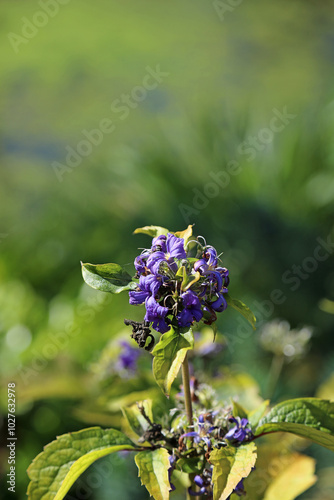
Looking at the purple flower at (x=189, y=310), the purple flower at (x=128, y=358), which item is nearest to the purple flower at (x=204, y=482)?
the purple flower at (x=189, y=310)

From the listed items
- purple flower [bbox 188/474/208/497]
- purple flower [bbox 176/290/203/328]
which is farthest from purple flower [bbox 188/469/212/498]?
purple flower [bbox 176/290/203/328]

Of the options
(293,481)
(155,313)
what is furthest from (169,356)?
(293,481)

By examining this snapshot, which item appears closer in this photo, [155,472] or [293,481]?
[155,472]

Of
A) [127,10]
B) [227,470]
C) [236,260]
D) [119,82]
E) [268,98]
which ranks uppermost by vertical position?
[127,10]

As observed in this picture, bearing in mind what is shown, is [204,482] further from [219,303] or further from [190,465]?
[219,303]

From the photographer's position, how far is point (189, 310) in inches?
10.4

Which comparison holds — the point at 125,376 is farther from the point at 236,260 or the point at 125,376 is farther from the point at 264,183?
the point at 264,183

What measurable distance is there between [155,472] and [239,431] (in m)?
0.06

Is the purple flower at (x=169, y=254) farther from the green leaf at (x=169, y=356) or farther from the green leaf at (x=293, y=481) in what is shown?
the green leaf at (x=293, y=481)

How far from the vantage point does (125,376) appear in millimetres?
547

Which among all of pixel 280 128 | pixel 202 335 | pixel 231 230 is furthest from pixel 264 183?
pixel 202 335

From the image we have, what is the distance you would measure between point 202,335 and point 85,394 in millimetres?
167

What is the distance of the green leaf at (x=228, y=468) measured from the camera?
0.27 meters

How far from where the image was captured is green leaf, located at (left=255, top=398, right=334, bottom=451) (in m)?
0.31
